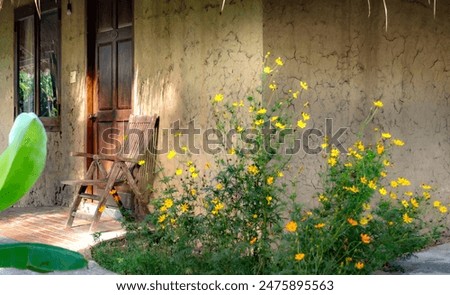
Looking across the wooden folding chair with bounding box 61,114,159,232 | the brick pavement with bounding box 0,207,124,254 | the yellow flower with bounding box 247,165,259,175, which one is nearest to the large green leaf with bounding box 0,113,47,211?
the yellow flower with bounding box 247,165,259,175

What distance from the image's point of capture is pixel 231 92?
4.80 meters

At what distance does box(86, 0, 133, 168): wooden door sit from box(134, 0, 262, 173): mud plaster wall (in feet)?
0.85

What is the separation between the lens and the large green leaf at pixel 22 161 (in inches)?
19.8

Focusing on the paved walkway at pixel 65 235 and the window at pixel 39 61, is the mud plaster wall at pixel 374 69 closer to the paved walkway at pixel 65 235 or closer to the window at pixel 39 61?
the paved walkway at pixel 65 235

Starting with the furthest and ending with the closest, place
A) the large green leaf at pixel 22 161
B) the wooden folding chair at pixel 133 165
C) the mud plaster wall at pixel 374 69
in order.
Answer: the wooden folding chair at pixel 133 165 → the mud plaster wall at pixel 374 69 → the large green leaf at pixel 22 161

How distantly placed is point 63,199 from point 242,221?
4121 mm

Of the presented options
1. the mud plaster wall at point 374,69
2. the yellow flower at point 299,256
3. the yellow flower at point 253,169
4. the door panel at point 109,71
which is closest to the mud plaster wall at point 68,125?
the door panel at point 109,71

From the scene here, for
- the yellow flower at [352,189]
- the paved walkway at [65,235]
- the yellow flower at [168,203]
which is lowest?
the paved walkway at [65,235]

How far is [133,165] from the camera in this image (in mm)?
5500

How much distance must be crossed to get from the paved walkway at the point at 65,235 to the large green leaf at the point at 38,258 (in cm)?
309

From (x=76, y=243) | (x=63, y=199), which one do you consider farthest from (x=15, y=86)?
(x=76, y=243)

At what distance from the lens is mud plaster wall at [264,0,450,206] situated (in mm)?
4621

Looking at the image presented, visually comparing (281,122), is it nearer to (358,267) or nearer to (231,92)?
(358,267)
